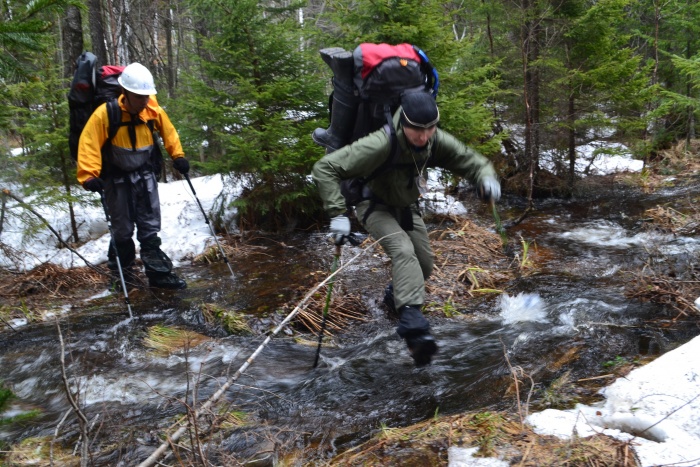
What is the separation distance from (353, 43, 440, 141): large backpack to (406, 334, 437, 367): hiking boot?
1866 mm

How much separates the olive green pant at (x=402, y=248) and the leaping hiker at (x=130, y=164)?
314 centimetres

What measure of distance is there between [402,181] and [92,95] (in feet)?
13.6

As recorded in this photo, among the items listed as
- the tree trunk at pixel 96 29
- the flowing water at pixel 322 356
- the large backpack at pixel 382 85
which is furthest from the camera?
the tree trunk at pixel 96 29

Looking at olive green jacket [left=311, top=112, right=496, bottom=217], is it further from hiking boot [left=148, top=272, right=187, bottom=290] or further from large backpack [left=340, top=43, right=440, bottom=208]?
hiking boot [left=148, top=272, right=187, bottom=290]

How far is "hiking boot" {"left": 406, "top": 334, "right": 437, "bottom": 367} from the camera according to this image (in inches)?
160

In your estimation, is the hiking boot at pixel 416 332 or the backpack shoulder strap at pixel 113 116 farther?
the backpack shoulder strap at pixel 113 116

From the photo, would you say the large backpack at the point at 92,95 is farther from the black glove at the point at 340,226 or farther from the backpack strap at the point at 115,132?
the black glove at the point at 340,226

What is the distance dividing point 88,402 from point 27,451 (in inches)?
34.8

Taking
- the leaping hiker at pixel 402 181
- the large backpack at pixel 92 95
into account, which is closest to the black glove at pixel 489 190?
the leaping hiker at pixel 402 181

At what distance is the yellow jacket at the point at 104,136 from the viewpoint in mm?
5766

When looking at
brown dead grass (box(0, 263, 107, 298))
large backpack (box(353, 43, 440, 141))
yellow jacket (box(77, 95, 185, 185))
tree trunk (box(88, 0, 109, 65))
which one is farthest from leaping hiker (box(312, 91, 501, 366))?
tree trunk (box(88, 0, 109, 65))

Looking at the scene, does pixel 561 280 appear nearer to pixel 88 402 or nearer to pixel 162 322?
pixel 162 322

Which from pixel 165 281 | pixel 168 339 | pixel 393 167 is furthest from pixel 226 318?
pixel 393 167

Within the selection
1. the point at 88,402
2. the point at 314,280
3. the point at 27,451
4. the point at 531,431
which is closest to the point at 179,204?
the point at 314,280
